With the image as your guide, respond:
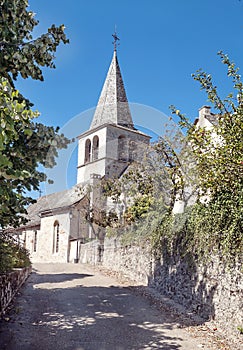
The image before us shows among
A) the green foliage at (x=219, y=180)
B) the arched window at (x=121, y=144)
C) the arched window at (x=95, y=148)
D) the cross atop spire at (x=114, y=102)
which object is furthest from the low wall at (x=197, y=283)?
the cross atop spire at (x=114, y=102)

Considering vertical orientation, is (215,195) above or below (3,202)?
above

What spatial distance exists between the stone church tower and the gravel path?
62.2 feet

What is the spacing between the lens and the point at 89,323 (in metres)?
7.17

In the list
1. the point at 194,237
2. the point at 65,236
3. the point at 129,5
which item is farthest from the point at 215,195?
the point at 65,236

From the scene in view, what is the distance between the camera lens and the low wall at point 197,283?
658cm

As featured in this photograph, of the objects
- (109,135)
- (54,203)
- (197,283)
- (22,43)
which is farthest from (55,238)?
(22,43)

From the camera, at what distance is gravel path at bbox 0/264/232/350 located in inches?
234

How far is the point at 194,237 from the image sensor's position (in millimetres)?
8461

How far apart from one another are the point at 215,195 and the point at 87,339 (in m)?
3.84

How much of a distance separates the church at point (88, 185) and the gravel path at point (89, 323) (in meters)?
13.1

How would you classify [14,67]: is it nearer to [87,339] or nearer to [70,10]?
[70,10]

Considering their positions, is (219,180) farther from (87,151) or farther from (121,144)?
(87,151)

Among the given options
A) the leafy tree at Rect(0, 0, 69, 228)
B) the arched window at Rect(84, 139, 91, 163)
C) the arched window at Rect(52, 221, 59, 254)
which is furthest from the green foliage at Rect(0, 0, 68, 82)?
the arched window at Rect(84, 139, 91, 163)

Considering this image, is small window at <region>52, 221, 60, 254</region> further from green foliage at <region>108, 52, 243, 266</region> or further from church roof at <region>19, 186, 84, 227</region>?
green foliage at <region>108, 52, 243, 266</region>
